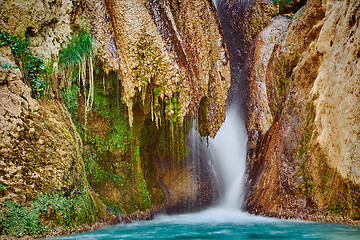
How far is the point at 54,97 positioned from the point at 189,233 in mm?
4382

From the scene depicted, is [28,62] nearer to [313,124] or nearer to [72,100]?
[72,100]

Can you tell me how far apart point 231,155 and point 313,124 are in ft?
24.2

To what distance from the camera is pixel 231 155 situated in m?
16.5

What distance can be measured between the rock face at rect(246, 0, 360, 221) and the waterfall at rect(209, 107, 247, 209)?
1.02m

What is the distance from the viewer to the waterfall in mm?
14461

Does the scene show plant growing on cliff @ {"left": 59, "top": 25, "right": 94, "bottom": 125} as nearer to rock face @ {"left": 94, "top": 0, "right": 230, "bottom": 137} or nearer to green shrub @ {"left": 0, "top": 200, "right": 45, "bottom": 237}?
rock face @ {"left": 94, "top": 0, "right": 230, "bottom": 137}

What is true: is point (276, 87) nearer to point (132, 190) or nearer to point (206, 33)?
point (206, 33)

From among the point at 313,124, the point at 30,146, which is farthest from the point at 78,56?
the point at 313,124

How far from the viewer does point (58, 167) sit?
6547 mm

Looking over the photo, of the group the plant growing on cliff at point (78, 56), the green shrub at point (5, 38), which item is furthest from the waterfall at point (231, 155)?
the green shrub at point (5, 38)

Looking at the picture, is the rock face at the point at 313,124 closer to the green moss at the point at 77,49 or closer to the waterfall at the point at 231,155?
the waterfall at the point at 231,155

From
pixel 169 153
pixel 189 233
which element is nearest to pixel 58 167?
pixel 189 233

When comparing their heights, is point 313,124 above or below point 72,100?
below

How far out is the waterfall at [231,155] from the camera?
14461 millimetres
